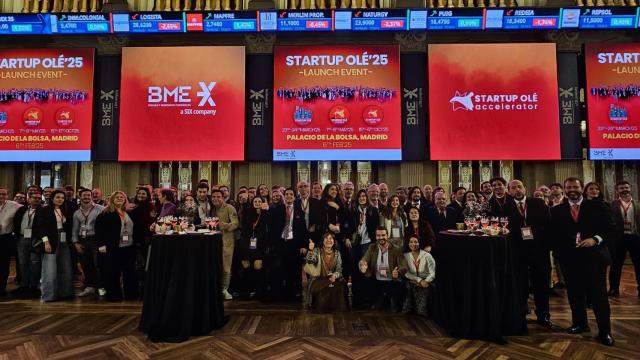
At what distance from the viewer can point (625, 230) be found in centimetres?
442

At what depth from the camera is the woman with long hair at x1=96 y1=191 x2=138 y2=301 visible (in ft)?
13.5

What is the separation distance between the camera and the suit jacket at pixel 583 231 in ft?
9.50

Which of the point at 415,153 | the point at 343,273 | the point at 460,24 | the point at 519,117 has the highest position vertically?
the point at 460,24

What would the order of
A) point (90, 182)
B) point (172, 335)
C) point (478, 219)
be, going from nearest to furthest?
point (172, 335), point (478, 219), point (90, 182)

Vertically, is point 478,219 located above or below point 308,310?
above

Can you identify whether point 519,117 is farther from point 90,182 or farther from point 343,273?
point 90,182

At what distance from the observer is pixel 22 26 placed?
7.48 m

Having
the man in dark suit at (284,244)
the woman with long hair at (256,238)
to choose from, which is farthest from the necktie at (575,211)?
the woman with long hair at (256,238)

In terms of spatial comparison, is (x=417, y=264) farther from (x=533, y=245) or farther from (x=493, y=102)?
(x=493, y=102)

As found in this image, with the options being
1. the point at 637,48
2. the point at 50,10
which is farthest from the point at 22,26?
the point at 637,48

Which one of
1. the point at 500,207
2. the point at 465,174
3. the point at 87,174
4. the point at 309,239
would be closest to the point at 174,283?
the point at 309,239

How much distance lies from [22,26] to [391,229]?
8.88 metres

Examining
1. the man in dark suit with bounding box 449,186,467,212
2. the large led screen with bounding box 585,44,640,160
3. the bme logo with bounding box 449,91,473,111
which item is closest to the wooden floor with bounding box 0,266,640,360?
the man in dark suit with bounding box 449,186,467,212

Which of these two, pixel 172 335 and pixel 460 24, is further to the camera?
pixel 460 24
